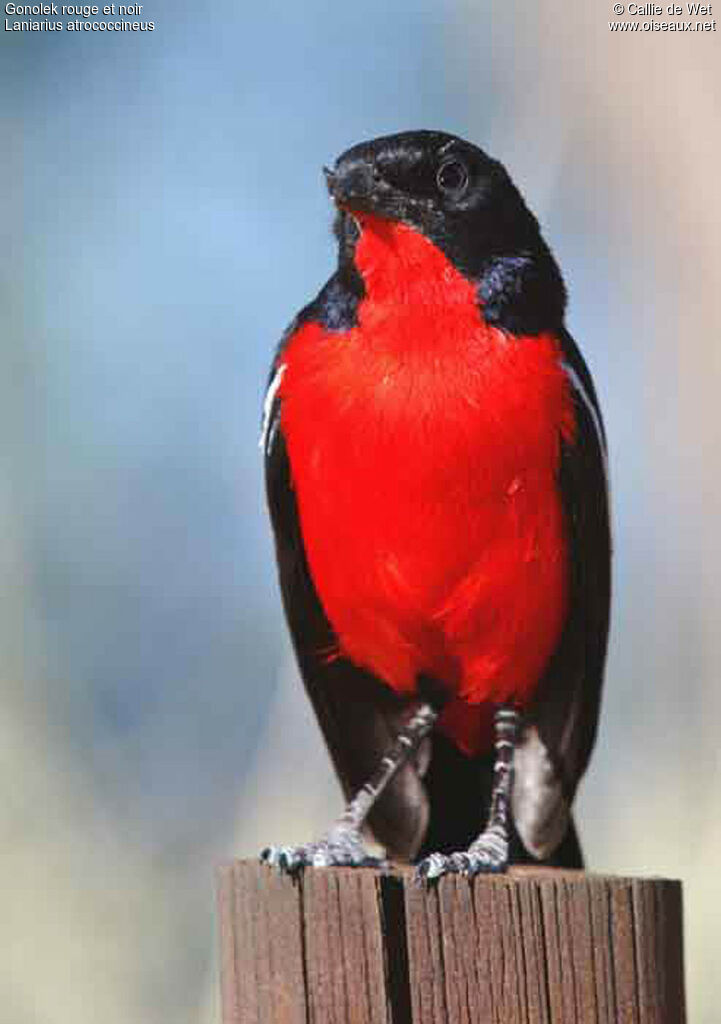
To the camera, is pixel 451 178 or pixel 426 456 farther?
pixel 451 178

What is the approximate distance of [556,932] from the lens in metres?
2.98

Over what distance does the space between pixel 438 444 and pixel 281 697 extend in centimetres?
138

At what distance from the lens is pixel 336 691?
16.0 feet

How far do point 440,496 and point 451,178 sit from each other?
714 mm

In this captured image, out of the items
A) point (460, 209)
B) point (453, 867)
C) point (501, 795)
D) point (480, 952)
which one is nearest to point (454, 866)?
point (453, 867)

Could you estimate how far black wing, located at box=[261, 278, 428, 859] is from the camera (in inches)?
183

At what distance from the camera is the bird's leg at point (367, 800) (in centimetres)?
359

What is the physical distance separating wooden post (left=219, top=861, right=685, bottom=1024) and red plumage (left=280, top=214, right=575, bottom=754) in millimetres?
1373

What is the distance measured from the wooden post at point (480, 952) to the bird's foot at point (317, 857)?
0.06 meters

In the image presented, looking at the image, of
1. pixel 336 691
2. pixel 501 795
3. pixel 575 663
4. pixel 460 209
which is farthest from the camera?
pixel 336 691

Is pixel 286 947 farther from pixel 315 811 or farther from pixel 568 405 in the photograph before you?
pixel 315 811

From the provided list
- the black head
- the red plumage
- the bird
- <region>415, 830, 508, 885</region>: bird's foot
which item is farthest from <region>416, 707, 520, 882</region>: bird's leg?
the black head

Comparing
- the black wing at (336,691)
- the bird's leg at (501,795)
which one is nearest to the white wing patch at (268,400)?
the black wing at (336,691)

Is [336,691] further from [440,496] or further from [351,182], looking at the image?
[351,182]
